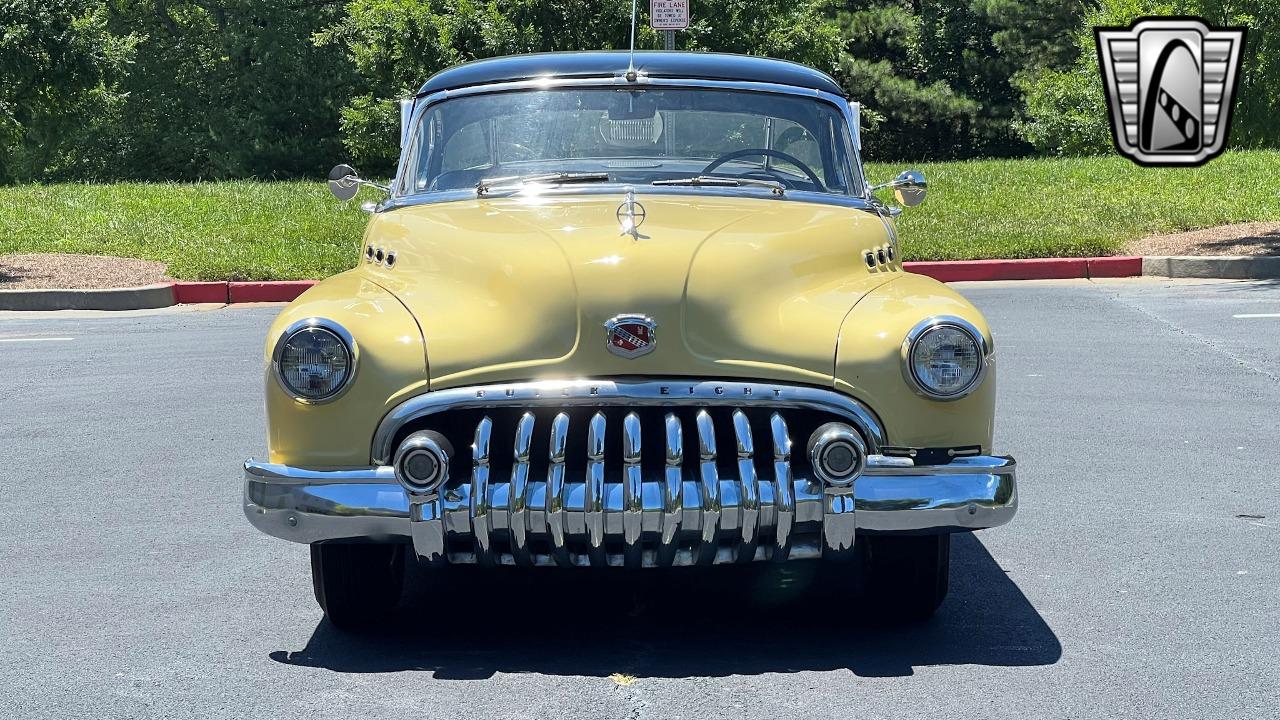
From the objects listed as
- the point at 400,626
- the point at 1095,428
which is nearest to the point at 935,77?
the point at 1095,428

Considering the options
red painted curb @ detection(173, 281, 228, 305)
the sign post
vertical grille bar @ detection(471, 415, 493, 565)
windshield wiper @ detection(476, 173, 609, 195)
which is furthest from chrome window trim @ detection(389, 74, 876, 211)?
red painted curb @ detection(173, 281, 228, 305)

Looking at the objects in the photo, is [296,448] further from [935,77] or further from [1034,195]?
[935,77]

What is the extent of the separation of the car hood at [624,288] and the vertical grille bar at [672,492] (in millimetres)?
203

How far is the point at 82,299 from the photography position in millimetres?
13953

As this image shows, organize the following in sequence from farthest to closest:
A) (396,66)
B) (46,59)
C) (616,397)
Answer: (396,66)
(46,59)
(616,397)

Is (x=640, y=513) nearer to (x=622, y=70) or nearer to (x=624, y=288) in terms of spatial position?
(x=624, y=288)

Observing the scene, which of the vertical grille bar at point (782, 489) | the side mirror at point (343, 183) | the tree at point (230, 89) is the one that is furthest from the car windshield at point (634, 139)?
the tree at point (230, 89)

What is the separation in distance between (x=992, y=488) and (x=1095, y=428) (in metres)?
3.80

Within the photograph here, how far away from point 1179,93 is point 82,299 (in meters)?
12.6

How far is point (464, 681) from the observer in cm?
433

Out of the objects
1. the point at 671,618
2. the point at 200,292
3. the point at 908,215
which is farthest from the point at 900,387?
the point at 908,215

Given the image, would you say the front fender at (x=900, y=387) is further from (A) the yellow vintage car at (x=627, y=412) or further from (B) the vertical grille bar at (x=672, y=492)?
(B) the vertical grille bar at (x=672, y=492)

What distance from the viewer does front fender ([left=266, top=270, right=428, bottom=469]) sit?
14.1 feet

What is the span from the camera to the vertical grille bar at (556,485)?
4.15 metres
